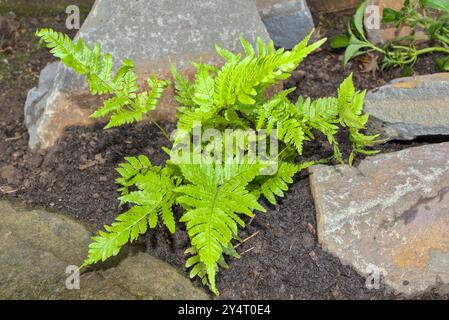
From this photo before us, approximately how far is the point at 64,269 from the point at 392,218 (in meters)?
→ 1.87

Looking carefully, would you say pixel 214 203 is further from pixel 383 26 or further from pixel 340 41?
pixel 383 26

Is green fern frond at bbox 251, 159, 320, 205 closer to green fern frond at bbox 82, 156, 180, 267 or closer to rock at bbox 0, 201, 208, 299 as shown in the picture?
green fern frond at bbox 82, 156, 180, 267

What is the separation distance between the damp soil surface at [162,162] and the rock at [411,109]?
6.3 inches

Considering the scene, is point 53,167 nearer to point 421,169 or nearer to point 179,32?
point 179,32

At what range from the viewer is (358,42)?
4535 millimetres

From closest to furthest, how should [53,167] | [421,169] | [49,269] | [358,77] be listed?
[49,269] → [421,169] → [53,167] → [358,77]

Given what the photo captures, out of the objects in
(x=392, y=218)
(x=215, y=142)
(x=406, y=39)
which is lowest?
(x=392, y=218)

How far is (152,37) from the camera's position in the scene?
3996mm

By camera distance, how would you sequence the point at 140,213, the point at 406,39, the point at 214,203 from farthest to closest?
the point at 406,39 → the point at 140,213 → the point at 214,203

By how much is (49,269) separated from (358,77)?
2738 millimetres

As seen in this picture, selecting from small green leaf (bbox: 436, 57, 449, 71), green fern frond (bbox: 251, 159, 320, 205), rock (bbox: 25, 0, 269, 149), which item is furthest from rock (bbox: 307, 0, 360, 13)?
green fern frond (bbox: 251, 159, 320, 205)

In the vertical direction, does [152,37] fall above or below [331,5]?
above

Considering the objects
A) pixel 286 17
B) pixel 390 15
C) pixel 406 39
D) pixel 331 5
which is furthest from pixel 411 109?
pixel 331 5

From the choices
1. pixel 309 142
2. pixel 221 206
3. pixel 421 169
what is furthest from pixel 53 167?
pixel 421 169
